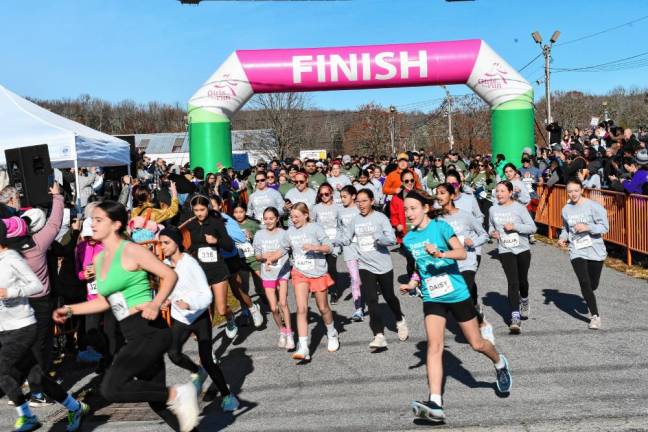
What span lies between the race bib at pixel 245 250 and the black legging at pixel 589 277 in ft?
12.9

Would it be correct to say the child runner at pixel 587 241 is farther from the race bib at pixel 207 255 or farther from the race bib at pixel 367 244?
the race bib at pixel 207 255

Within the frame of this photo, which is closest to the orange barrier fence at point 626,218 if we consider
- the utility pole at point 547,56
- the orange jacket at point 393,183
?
the orange jacket at point 393,183

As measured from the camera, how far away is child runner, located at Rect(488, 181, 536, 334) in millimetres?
7988

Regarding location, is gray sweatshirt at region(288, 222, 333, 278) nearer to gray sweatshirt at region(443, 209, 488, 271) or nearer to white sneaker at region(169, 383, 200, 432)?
gray sweatshirt at region(443, 209, 488, 271)

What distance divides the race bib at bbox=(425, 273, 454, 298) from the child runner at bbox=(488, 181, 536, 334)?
2632mm

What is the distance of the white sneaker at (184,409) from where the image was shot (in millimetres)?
4617

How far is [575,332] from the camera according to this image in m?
7.74

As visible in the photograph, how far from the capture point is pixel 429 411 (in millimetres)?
5027

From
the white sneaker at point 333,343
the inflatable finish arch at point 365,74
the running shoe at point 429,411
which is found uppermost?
the inflatable finish arch at point 365,74

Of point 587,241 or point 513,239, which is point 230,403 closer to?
point 513,239

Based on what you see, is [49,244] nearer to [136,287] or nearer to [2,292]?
[2,292]

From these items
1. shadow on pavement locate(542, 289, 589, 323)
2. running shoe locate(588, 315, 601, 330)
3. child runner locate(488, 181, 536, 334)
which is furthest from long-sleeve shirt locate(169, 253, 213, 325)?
shadow on pavement locate(542, 289, 589, 323)

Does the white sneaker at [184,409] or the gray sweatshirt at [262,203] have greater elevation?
the gray sweatshirt at [262,203]

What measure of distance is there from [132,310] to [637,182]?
31.6 ft
